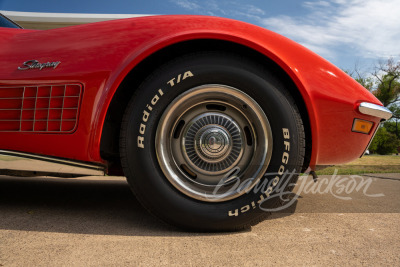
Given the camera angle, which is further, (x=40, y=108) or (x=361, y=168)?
(x=361, y=168)

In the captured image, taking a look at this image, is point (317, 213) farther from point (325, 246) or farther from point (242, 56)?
point (242, 56)

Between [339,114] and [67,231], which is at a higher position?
[339,114]

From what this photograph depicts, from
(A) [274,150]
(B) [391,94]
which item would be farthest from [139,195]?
(B) [391,94]

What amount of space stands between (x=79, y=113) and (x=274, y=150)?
1035 mm

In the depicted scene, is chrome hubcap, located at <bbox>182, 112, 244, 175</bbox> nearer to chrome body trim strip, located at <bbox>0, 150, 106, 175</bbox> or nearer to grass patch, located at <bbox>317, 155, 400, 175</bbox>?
chrome body trim strip, located at <bbox>0, 150, 106, 175</bbox>

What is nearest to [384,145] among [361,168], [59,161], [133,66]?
[361,168]

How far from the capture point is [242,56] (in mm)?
1680

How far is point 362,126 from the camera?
1756mm

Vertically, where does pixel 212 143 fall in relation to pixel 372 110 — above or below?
below

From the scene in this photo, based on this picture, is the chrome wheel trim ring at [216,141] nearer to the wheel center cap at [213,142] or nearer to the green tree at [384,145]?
the wheel center cap at [213,142]

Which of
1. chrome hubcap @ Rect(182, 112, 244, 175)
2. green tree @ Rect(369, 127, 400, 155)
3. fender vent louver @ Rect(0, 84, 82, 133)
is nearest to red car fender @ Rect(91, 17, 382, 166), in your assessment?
fender vent louver @ Rect(0, 84, 82, 133)

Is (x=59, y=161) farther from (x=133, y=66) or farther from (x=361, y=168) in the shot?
(x=361, y=168)

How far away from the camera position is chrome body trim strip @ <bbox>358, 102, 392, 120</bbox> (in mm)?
1713

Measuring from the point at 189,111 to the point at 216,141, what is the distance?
0.73 feet
